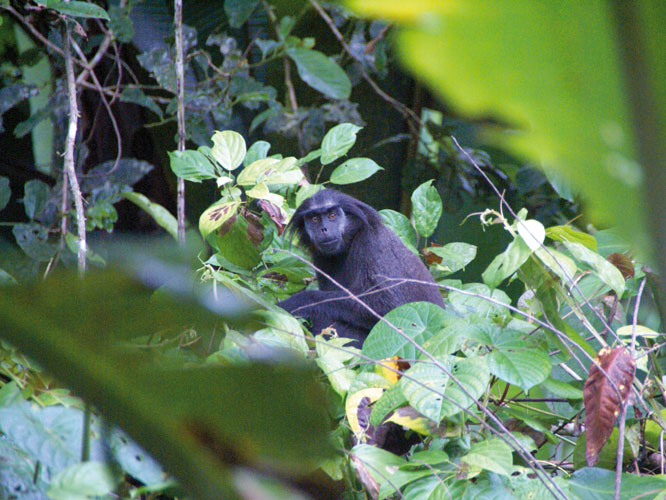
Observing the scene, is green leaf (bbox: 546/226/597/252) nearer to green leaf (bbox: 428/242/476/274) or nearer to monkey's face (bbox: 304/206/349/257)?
green leaf (bbox: 428/242/476/274)

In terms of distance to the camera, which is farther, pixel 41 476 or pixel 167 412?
pixel 41 476

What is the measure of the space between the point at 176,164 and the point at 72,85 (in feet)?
1.15

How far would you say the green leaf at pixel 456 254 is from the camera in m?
2.03

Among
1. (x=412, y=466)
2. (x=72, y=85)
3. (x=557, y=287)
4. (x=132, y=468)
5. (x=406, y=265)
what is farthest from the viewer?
(x=406, y=265)

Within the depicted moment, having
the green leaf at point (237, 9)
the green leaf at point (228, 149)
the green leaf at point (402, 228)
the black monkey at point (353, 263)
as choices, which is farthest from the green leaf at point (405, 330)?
the green leaf at point (237, 9)

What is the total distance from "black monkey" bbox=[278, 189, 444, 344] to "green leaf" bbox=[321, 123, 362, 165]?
0.65 metres

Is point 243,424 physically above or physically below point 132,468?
above

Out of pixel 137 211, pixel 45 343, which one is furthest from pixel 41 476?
pixel 137 211

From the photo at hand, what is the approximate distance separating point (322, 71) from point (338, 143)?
78cm

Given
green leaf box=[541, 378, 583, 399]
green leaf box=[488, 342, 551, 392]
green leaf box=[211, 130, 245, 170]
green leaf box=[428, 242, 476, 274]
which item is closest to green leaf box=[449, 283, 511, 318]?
green leaf box=[428, 242, 476, 274]

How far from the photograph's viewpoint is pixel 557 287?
1.28 meters

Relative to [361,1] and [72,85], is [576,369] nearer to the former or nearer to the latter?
[72,85]

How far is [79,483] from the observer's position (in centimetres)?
63

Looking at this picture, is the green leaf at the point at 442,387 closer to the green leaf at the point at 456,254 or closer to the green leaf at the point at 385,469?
the green leaf at the point at 385,469
